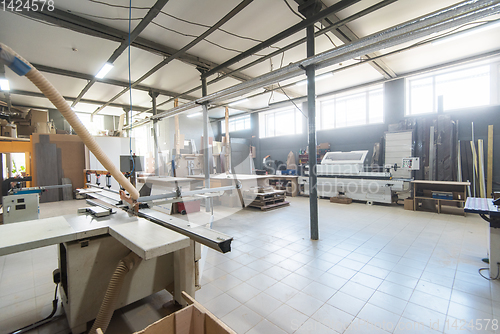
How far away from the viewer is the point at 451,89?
19.9 ft

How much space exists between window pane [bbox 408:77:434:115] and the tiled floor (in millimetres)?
3800

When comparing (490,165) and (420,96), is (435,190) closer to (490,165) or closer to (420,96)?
(490,165)

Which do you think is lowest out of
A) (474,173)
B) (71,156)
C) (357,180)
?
(357,180)

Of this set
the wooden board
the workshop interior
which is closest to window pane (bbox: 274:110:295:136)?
the workshop interior

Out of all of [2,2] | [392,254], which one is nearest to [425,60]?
[392,254]

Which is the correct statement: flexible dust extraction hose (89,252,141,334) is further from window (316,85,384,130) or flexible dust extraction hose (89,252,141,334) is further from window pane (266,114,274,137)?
window pane (266,114,274,137)

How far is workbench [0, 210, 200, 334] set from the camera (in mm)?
1384

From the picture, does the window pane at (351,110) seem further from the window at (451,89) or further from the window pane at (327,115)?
the window at (451,89)

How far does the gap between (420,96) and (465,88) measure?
95 centimetres

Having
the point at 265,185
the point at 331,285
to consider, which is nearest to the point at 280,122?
the point at 265,185

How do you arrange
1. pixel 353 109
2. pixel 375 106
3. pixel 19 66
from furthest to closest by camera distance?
pixel 353 109, pixel 375 106, pixel 19 66

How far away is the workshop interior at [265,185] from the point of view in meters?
1.71

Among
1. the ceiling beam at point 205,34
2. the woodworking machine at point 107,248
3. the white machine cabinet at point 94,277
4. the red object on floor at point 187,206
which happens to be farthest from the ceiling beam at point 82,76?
the white machine cabinet at point 94,277

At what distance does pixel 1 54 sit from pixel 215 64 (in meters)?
5.27
